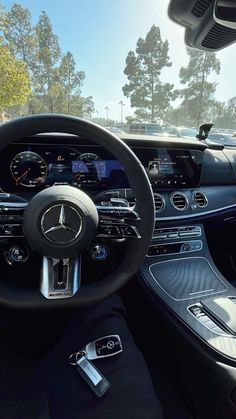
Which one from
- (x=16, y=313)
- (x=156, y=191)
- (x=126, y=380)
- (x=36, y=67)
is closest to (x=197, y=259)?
(x=156, y=191)

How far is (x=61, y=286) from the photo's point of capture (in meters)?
1.17

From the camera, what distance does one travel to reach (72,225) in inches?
43.7

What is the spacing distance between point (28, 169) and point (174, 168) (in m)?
0.88

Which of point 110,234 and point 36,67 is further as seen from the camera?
point 36,67

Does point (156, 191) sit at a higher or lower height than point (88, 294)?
higher

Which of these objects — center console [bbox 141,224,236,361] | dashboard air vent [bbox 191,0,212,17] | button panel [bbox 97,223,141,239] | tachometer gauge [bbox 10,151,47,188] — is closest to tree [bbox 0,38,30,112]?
tachometer gauge [bbox 10,151,47,188]

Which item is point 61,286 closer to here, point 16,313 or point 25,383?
point 25,383

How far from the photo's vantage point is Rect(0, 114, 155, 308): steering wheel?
1094 mm

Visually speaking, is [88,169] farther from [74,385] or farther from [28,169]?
[74,385]

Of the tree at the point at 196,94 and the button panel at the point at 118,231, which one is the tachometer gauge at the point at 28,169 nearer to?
the button panel at the point at 118,231

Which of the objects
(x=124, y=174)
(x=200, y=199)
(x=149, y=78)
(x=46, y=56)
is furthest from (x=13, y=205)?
(x=149, y=78)

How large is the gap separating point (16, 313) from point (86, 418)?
68cm

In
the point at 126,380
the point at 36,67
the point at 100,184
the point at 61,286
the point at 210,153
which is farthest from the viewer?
the point at 36,67

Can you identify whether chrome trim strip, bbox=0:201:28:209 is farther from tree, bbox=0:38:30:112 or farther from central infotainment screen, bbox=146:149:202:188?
tree, bbox=0:38:30:112
